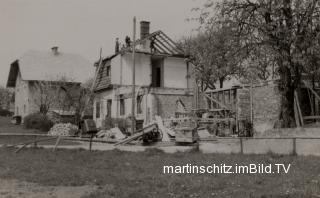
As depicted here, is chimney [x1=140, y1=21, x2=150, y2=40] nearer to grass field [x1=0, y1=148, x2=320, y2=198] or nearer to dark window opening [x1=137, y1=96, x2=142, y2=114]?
dark window opening [x1=137, y1=96, x2=142, y2=114]

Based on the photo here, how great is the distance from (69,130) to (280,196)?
29173 millimetres

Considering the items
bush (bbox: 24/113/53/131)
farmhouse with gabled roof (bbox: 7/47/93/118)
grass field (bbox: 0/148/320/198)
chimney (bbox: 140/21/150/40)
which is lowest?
grass field (bbox: 0/148/320/198)

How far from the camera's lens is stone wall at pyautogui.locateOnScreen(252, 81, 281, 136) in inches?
1077

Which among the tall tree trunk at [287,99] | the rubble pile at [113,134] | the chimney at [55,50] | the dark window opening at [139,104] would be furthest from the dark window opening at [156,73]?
the chimney at [55,50]

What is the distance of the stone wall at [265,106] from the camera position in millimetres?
27359

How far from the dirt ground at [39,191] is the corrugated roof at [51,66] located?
41.2m

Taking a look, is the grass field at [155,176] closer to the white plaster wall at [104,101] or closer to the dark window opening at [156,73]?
the white plaster wall at [104,101]

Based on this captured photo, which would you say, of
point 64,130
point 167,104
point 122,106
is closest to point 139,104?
point 167,104

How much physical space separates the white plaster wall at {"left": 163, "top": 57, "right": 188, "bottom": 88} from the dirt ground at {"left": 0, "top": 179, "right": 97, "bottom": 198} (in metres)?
30.5

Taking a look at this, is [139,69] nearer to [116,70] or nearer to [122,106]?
[116,70]

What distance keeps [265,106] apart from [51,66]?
33.6 metres

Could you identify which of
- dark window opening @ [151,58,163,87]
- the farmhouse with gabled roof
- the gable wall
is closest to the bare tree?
dark window opening @ [151,58,163,87]

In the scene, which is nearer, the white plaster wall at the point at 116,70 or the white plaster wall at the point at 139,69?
the white plaster wall at the point at 139,69

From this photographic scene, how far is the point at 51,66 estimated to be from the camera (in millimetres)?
55219
